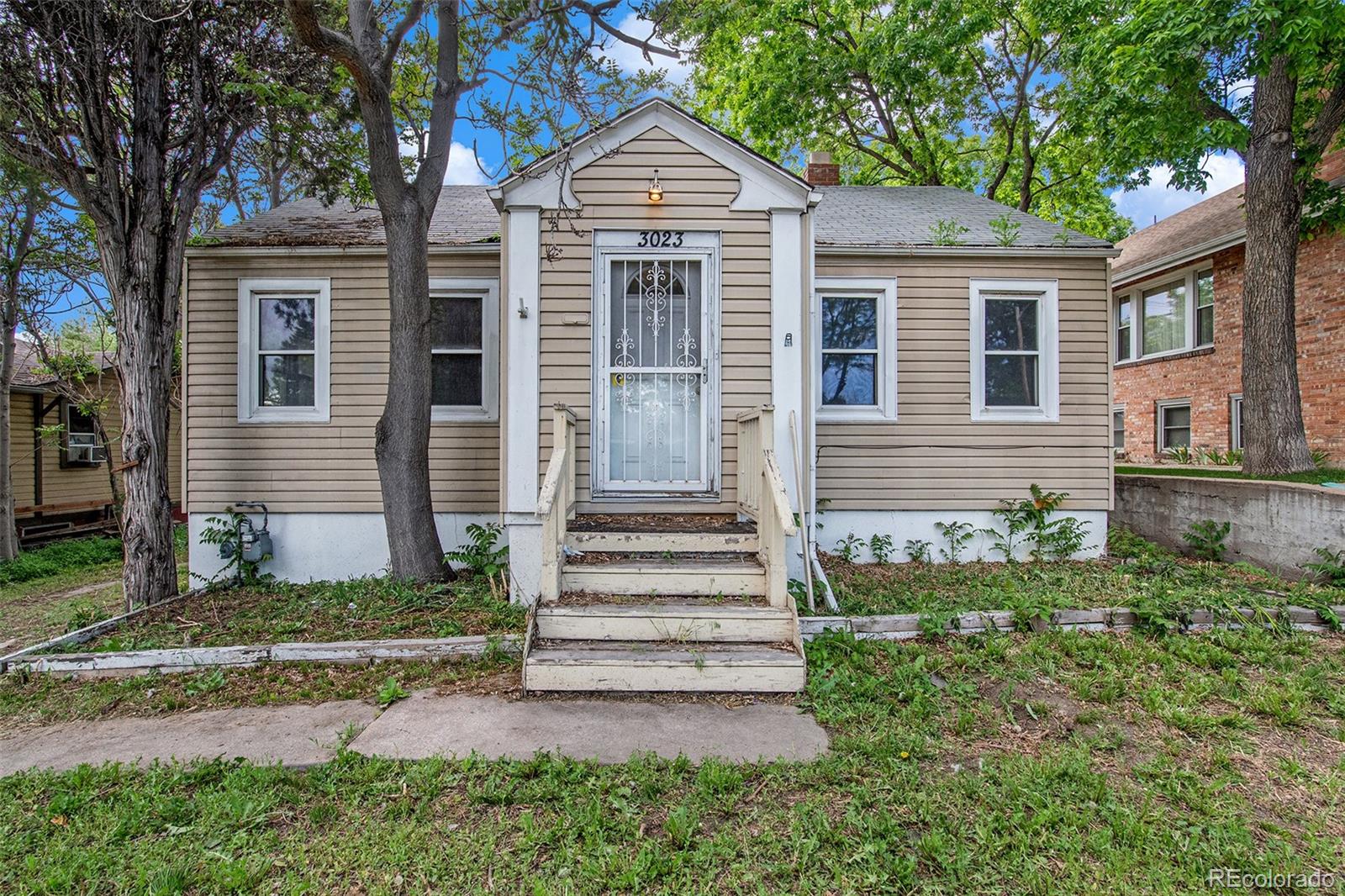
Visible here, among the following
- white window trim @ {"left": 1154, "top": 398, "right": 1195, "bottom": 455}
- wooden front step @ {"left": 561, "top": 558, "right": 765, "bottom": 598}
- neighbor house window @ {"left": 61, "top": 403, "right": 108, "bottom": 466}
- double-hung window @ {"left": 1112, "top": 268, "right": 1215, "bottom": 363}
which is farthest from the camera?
neighbor house window @ {"left": 61, "top": 403, "right": 108, "bottom": 466}

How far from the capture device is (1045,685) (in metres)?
3.82

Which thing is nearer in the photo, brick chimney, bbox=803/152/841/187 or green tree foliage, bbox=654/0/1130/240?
brick chimney, bbox=803/152/841/187

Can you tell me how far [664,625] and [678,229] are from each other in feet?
11.5

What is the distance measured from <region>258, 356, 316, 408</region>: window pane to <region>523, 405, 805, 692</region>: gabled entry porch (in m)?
3.76

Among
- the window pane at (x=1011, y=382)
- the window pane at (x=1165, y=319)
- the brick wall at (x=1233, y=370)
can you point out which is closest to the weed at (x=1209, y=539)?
the window pane at (x=1011, y=382)

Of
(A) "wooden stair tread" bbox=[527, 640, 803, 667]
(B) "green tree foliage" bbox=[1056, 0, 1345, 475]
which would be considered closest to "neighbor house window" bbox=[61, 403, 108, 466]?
(A) "wooden stair tread" bbox=[527, 640, 803, 667]

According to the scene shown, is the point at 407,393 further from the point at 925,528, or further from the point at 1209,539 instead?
the point at 1209,539

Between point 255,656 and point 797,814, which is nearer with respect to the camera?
point 797,814

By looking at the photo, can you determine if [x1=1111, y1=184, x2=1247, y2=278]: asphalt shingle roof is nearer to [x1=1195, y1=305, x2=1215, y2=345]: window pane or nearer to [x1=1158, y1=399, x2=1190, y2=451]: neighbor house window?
[x1=1195, y1=305, x2=1215, y2=345]: window pane

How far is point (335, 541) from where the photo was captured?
676 centimetres

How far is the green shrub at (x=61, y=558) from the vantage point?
1027cm

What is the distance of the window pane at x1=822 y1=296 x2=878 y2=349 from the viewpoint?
7.16 m

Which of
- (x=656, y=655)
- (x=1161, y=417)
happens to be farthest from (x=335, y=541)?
(x=1161, y=417)

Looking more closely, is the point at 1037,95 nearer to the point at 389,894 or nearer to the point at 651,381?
the point at 651,381
